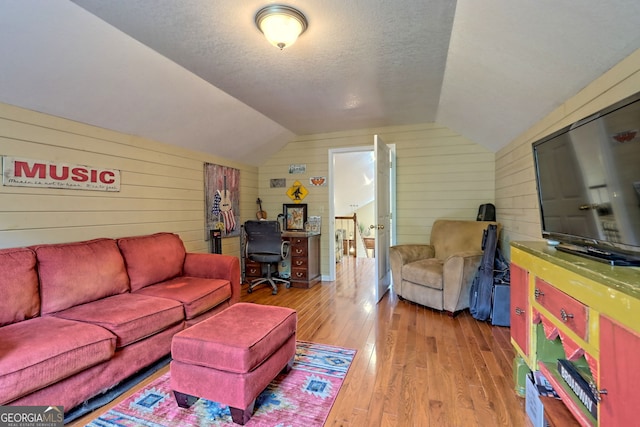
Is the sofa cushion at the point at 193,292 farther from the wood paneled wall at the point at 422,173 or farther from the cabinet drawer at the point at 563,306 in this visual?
the cabinet drawer at the point at 563,306

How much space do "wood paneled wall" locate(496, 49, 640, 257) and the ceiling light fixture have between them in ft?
5.77

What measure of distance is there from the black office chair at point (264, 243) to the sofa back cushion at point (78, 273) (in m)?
1.72

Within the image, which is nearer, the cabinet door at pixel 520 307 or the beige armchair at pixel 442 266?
the cabinet door at pixel 520 307

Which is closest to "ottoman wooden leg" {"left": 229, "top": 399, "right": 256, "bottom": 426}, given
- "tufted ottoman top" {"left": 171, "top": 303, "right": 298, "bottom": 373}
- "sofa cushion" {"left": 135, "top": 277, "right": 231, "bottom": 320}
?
"tufted ottoman top" {"left": 171, "top": 303, "right": 298, "bottom": 373}

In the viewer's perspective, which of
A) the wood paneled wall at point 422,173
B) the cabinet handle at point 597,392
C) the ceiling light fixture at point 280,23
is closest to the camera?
the cabinet handle at point 597,392

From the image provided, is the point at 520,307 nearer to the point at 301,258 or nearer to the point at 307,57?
the point at 307,57

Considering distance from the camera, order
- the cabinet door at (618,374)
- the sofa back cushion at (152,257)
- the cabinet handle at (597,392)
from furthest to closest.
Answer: the sofa back cushion at (152,257), the cabinet handle at (597,392), the cabinet door at (618,374)

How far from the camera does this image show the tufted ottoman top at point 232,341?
1528 mm

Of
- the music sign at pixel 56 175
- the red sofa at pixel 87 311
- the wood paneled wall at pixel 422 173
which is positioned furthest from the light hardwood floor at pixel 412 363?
the music sign at pixel 56 175

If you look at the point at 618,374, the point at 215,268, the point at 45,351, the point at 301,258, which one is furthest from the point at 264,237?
the point at 618,374

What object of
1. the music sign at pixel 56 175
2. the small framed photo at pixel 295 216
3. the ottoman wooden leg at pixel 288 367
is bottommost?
the ottoman wooden leg at pixel 288 367

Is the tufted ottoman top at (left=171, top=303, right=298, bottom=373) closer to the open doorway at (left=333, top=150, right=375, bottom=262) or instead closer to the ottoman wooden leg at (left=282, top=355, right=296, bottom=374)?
the ottoman wooden leg at (left=282, top=355, right=296, bottom=374)

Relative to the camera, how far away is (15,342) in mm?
1492

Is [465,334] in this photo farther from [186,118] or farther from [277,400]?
[186,118]
